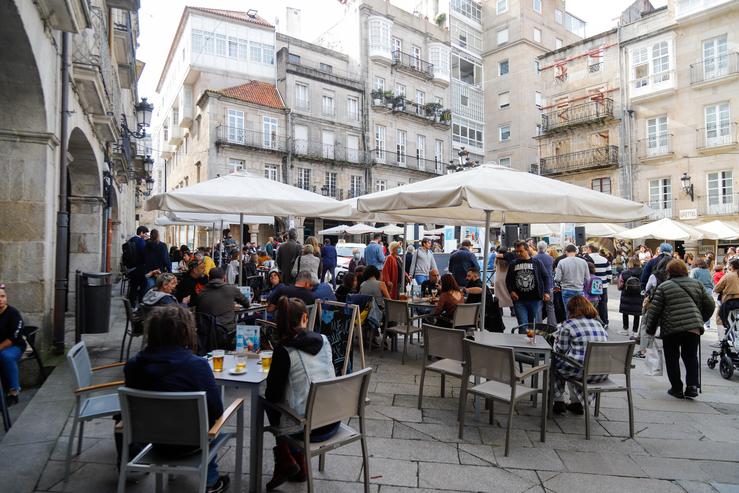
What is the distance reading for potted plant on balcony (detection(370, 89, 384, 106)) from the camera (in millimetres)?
32938

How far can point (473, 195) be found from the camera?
4402mm

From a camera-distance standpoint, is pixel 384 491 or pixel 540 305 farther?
pixel 540 305

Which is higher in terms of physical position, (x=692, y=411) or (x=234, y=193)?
(x=234, y=193)

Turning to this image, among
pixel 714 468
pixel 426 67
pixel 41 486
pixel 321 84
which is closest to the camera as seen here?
pixel 41 486

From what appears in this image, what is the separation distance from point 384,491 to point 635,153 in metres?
28.6

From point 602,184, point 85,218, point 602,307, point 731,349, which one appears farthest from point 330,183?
point 731,349

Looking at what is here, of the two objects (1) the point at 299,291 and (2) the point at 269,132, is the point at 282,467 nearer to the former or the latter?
(1) the point at 299,291

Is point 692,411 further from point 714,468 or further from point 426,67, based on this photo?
point 426,67

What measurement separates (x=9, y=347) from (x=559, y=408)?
5518 mm

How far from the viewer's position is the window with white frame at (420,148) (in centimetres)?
3597

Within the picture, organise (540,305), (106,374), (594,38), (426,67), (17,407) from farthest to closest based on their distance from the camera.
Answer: (426,67) < (594,38) < (540,305) < (106,374) < (17,407)

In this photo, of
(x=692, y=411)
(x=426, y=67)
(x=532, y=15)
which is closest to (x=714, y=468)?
(x=692, y=411)

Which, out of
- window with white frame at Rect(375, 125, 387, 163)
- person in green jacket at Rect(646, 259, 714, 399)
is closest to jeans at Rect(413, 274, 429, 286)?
person in green jacket at Rect(646, 259, 714, 399)

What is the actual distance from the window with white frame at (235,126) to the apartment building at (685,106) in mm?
22402
